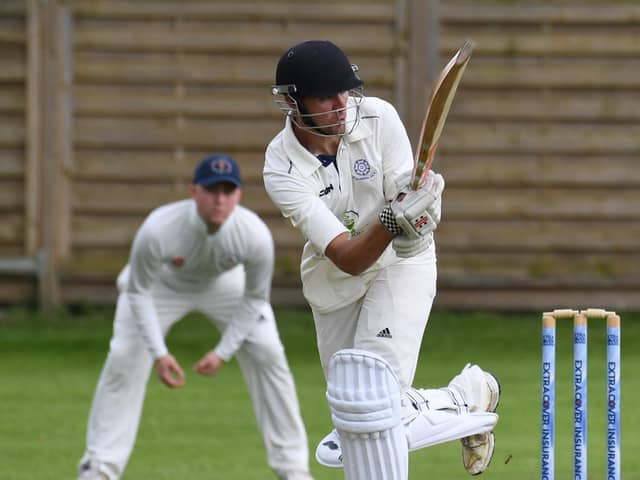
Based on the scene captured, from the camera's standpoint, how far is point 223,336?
15.7 feet

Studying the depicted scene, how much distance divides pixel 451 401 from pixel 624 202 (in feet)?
14.0

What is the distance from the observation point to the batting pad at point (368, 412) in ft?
10.7

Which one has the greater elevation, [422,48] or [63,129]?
[422,48]

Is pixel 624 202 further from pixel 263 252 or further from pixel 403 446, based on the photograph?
pixel 403 446

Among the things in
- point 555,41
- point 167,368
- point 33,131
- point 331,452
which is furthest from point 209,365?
point 555,41

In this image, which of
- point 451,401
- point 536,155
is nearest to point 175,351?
point 536,155

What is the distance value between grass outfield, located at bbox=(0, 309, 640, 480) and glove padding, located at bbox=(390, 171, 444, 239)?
1042mm

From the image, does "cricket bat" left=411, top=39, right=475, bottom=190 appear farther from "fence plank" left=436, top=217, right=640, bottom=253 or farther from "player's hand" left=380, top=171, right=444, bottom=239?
"fence plank" left=436, top=217, right=640, bottom=253

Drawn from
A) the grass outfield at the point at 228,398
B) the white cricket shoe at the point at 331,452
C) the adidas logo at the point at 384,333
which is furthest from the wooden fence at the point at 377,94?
the adidas logo at the point at 384,333

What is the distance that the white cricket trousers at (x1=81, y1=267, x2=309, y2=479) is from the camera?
4.70 metres

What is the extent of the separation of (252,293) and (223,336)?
17cm

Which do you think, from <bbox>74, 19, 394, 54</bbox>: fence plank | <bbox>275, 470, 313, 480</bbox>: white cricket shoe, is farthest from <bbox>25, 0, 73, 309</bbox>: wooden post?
<bbox>275, 470, 313, 480</bbox>: white cricket shoe

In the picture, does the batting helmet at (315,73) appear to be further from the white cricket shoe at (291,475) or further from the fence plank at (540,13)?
the fence plank at (540,13)

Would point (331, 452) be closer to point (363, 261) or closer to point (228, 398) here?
point (363, 261)
